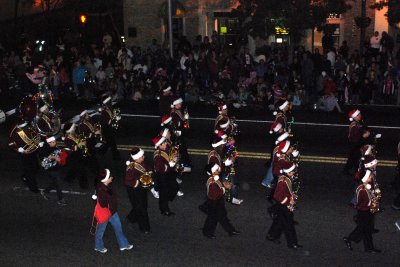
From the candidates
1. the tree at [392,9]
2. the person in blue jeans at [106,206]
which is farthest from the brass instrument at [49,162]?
the tree at [392,9]

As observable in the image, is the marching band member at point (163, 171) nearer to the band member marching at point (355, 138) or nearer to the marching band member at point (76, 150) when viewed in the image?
the marching band member at point (76, 150)

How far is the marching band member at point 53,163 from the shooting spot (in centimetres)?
1363

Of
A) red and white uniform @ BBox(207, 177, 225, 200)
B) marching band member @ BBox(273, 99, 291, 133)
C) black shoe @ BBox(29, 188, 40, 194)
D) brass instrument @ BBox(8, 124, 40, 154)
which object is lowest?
black shoe @ BBox(29, 188, 40, 194)

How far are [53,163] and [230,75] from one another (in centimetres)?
1179

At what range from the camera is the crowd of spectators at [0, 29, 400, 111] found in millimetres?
23094

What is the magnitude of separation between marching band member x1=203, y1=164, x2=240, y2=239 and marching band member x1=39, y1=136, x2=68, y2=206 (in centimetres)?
376

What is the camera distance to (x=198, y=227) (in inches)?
483

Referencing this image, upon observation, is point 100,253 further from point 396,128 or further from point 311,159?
point 396,128

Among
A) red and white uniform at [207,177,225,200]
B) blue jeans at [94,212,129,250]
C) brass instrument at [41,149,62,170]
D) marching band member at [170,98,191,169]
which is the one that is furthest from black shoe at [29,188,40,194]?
red and white uniform at [207,177,225,200]

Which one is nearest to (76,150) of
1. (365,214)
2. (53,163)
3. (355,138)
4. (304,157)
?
(53,163)

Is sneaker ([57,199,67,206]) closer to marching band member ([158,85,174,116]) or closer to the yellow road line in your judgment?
the yellow road line

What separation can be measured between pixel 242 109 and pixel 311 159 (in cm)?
682

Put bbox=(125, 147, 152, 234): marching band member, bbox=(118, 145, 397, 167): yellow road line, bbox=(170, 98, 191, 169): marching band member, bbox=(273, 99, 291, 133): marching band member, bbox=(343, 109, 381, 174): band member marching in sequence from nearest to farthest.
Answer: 1. bbox=(125, 147, 152, 234): marching band member
2. bbox=(343, 109, 381, 174): band member marching
3. bbox=(273, 99, 291, 133): marching band member
4. bbox=(170, 98, 191, 169): marching band member
5. bbox=(118, 145, 397, 167): yellow road line

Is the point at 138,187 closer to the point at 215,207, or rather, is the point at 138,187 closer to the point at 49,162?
the point at 215,207
